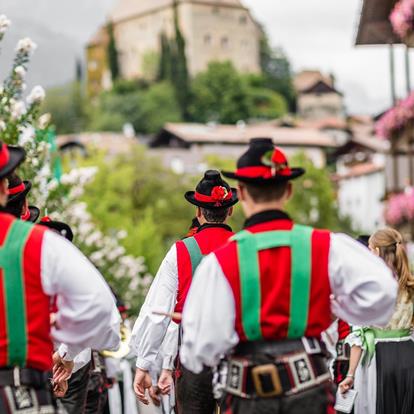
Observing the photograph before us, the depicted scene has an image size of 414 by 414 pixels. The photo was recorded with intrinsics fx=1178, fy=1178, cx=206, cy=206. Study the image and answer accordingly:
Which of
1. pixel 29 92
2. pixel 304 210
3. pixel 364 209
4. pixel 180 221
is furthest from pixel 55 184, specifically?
pixel 364 209

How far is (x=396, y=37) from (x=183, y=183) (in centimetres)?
3439

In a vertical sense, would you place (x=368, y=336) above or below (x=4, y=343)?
below

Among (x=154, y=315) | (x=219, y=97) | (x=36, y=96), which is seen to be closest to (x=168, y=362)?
(x=154, y=315)

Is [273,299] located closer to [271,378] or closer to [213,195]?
[271,378]

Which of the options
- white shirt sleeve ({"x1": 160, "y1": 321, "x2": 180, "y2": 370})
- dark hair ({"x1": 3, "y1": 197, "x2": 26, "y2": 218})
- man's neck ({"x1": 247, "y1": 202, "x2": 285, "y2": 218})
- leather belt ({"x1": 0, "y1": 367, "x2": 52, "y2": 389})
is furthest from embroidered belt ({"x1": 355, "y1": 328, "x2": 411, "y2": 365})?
leather belt ({"x1": 0, "y1": 367, "x2": 52, "y2": 389})

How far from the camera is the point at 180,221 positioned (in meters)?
54.5

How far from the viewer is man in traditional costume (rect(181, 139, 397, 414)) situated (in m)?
5.38

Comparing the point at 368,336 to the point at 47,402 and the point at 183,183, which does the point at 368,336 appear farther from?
the point at 183,183

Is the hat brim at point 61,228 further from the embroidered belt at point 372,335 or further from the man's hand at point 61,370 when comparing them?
the embroidered belt at point 372,335

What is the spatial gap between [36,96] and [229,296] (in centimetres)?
707

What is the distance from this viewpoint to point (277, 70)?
15475cm

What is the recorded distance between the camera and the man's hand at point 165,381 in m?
7.54

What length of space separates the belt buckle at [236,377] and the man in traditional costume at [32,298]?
74 centimetres

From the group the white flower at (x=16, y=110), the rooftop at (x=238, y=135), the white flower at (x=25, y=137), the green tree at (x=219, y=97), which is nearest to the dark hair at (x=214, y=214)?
the white flower at (x=16, y=110)
